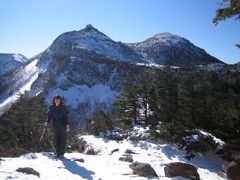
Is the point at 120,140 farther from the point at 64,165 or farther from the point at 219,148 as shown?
the point at 64,165

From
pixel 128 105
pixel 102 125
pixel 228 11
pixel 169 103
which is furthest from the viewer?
pixel 128 105

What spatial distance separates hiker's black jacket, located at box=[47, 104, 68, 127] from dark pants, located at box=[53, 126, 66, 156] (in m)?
0.14

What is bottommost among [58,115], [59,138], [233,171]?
[233,171]

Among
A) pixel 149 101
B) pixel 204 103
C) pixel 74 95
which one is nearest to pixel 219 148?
pixel 204 103

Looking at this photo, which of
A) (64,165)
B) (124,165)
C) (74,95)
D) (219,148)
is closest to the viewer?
(64,165)

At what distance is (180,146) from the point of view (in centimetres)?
1731

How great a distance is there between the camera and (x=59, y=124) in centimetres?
1258

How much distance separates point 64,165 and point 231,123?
31.5ft

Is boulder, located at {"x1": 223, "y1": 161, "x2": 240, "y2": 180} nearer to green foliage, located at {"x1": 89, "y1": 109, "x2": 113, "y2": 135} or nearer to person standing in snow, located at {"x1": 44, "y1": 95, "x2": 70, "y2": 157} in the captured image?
person standing in snow, located at {"x1": 44, "y1": 95, "x2": 70, "y2": 157}

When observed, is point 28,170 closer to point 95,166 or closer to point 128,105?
point 95,166

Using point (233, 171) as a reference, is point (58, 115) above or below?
above

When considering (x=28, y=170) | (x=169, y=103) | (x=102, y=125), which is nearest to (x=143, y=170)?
(x=28, y=170)

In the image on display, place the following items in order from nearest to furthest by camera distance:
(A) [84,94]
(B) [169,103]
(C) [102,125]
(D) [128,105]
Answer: (C) [102,125] < (B) [169,103] < (D) [128,105] < (A) [84,94]

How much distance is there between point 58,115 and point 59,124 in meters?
0.31
